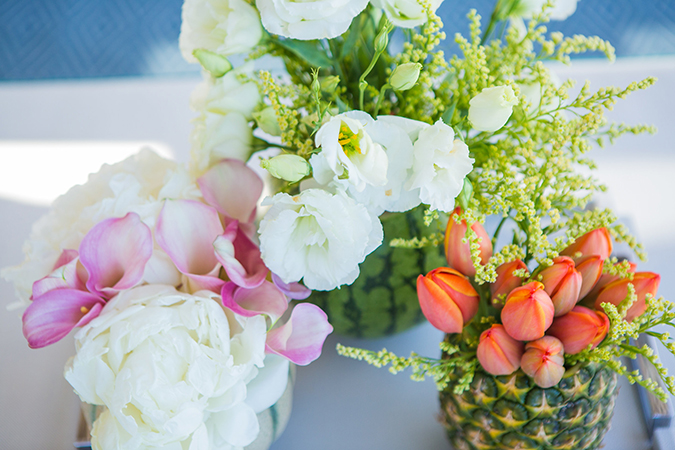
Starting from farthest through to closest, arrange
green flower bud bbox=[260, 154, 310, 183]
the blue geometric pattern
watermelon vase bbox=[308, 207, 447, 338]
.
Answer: the blue geometric pattern
watermelon vase bbox=[308, 207, 447, 338]
green flower bud bbox=[260, 154, 310, 183]

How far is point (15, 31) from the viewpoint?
1.33 m

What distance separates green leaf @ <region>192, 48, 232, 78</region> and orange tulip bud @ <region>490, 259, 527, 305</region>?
21 centimetres

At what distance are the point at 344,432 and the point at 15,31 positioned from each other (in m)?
1.34

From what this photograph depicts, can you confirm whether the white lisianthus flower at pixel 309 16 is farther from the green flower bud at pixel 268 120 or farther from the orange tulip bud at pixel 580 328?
the orange tulip bud at pixel 580 328

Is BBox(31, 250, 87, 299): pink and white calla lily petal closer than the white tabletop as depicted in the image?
Yes

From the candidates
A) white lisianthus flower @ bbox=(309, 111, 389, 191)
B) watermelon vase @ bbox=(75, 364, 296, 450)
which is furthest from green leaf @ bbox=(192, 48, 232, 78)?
watermelon vase @ bbox=(75, 364, 296, 450)

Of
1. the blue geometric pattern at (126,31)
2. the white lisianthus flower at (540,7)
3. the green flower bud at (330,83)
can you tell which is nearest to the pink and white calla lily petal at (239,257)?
the green flower bud at (330,83)

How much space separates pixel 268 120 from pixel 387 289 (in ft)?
0.51

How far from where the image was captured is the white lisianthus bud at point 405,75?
290mm

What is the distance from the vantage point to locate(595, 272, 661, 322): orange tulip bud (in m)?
0.32

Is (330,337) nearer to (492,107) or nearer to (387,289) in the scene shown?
(387,289)

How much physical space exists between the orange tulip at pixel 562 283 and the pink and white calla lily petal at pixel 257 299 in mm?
154

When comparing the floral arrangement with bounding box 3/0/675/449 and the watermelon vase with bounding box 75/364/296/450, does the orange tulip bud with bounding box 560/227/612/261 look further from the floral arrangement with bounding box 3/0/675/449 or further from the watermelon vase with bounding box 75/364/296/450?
the watermelon vase with bounding box 75/364/296/450

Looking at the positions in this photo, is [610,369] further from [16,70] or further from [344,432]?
[16,70]
